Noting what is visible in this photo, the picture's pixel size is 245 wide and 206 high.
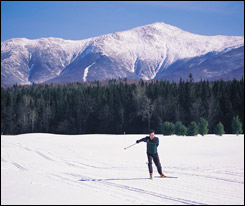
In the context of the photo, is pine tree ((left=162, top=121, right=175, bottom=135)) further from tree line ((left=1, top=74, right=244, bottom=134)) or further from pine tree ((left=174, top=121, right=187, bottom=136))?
tree line ((left=1, top=74, right=244, bottom=134))

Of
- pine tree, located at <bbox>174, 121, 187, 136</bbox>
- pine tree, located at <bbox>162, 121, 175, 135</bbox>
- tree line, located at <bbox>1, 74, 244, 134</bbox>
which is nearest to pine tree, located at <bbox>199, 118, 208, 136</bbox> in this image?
pine tree, located at <bbox>174, 121, 187, 136</bbox>

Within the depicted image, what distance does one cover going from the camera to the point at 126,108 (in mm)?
82062

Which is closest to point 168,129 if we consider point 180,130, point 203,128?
point 180,130

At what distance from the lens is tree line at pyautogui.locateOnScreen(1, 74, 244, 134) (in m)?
71.1

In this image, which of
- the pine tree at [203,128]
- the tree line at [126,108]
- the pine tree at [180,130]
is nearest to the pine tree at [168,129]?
the pine tree at [180,130]

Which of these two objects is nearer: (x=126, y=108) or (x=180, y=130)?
(x=180, y=130)

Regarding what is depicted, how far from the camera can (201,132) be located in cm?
4550

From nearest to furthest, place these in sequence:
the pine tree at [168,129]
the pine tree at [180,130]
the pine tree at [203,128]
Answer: the pine tree at [180,130] < the pine tree at [203,128] < the pine tree at [168,129]

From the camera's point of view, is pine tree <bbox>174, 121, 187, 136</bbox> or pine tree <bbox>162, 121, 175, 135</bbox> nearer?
pine tree <bbox>174, 121, 187, 136</bbox>

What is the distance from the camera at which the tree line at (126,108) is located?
71.1m

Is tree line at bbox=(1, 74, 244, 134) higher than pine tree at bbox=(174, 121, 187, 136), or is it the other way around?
tree line at bbox=(1, 74, 244, 134)

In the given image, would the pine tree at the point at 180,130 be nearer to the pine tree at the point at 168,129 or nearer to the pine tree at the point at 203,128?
the pine tree at the point at 168,129

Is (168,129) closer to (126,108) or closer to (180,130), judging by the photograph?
Answer: (180,130)

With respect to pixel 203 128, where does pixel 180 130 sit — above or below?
below
